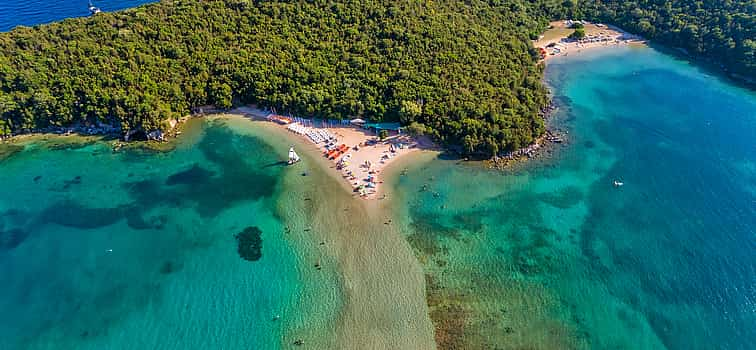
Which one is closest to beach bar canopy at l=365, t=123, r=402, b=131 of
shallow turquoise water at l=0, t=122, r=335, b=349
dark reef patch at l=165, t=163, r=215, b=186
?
shallow turquoise water at l=0, t=122, r=335, b=349

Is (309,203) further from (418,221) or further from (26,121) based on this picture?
(26,121)

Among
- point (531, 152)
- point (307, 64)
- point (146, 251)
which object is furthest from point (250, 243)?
point (531, 152)

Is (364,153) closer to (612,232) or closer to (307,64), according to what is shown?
(307,64)

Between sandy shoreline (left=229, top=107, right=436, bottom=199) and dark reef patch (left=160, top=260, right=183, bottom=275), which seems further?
sandy shoreline (left=229, top=107, right=436, bottom=199)

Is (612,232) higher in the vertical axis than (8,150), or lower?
lower

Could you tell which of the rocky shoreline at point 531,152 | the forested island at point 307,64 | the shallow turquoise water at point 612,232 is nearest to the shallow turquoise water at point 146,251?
the forested island at point 307,64

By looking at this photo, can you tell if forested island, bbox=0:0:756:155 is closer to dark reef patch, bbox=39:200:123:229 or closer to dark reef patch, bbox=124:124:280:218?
dark reef patch, bbox=124:124:280:218

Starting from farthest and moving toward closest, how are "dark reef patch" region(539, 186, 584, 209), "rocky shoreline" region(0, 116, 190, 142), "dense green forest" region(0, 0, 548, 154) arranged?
"rocky shoreline" region(0, 116, 190, 142) < "dense green forest" region(0, 0, 548, 154) < "dark reef patch" region(539, 186, 584, 209)

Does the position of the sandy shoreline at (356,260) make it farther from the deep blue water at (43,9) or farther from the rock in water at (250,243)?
the deep blue water at (43,9)
